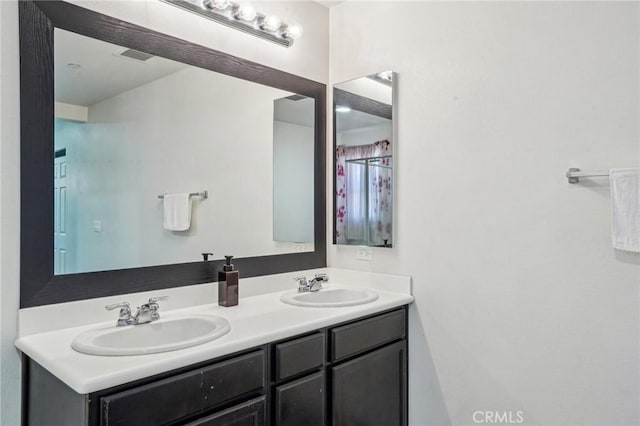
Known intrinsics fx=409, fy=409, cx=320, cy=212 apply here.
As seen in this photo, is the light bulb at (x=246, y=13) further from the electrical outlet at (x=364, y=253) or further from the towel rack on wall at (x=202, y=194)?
the electrical outlet at (x=364, y=253)

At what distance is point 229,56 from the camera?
6.73 feet

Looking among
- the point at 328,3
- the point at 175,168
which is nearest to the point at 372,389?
the point at 175,168

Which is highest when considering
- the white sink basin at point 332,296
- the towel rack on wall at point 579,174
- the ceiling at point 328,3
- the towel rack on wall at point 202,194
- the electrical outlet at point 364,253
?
the ceiling at point 328,3

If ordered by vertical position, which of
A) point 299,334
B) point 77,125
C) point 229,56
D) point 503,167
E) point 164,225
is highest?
point 229,56

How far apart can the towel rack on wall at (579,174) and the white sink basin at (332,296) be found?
1011 millimetres

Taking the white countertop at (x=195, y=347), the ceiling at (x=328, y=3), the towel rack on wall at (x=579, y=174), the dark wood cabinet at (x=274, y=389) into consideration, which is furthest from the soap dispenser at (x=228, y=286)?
the ceiling at (x=328, y=3)

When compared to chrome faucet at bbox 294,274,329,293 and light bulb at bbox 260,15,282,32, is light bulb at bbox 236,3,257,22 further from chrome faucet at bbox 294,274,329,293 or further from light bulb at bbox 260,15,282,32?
chrome faucet at bbox 294,274,329,293

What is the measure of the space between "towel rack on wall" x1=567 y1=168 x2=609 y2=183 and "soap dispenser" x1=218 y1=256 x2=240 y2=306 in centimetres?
148

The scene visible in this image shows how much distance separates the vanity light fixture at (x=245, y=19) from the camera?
73.9 inches

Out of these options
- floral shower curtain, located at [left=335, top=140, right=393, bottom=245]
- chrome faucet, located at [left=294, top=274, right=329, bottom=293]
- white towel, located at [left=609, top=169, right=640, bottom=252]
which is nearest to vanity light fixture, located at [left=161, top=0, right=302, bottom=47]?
floral shower curtain, located at [left=335, top=140, right=393, bottom=245]

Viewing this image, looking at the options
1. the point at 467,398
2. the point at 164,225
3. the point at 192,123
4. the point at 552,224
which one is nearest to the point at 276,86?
the point at 192,123

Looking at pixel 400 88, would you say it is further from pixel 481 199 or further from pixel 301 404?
pixel 301 404

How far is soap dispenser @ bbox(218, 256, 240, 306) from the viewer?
6.21ft

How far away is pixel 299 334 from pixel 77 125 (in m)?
1.17
